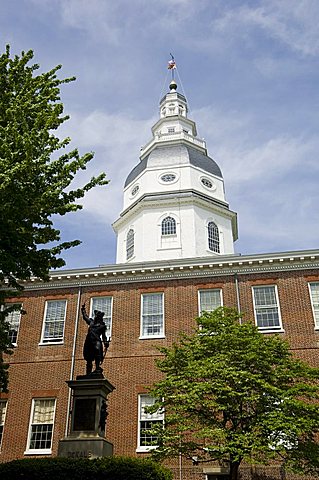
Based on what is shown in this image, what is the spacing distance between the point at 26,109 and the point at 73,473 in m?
8.91

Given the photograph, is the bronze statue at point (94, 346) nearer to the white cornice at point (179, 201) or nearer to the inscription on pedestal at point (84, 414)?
the inscription on pedestal at point (84, 414)

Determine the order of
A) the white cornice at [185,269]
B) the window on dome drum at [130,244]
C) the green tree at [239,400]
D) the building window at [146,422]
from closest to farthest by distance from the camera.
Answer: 1. the green tree at [239,400]
2. the building window at [146,422]
3. the white cornice at [185,269]
4. the window on dome drum at [130,244]

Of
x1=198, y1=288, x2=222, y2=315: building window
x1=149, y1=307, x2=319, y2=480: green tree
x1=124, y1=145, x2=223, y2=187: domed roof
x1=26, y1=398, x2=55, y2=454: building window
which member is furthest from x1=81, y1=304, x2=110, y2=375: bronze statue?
x1=124, y1=145, x2=223, y2=187: domed roof

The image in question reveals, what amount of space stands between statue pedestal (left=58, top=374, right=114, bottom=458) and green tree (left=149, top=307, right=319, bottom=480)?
3.63 metres

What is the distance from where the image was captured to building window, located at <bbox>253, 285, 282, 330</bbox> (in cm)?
2167

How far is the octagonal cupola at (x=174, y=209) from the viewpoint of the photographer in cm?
2900

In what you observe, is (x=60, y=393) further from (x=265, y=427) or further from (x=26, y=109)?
(x=26, y=109)

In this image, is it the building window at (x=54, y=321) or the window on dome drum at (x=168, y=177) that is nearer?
the building window at (x=54, y=321)

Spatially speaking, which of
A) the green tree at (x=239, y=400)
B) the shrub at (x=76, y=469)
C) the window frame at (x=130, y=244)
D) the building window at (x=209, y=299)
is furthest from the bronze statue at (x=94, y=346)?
the window frame at (x=130, y=244)

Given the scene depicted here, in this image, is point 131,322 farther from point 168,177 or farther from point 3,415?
point 168,177

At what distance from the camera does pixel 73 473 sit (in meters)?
10.8

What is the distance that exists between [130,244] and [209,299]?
30.6 feet

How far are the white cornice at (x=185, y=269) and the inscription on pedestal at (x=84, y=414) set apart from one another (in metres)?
11.2

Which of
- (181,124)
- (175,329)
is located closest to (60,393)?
(175,329)
